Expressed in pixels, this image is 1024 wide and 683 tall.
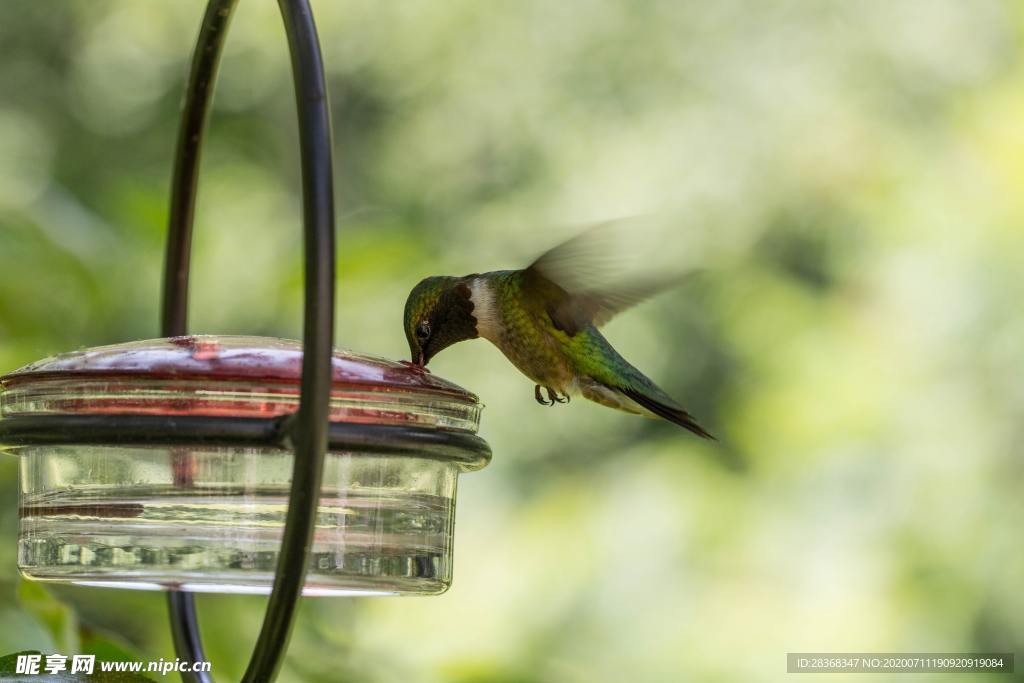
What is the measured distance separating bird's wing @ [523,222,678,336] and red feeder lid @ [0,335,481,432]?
627 mm

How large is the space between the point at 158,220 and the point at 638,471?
3.83 metres

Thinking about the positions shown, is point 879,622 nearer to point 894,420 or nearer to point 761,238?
point 894,420

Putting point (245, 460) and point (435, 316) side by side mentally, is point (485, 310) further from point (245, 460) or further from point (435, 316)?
point (245, 460)

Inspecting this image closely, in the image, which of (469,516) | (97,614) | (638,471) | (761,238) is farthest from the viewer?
(761,238)

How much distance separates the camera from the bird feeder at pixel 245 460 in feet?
3.79

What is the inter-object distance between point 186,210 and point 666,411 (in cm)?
95

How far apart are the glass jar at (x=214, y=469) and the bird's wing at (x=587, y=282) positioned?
0.66 metres

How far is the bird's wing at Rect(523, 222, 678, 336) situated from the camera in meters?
2.07

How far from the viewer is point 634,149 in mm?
6500

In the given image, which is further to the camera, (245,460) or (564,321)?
(564,321)

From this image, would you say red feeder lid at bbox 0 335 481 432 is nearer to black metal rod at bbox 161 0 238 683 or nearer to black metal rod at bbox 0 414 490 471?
black metal rod at bbox 0 414 490 471

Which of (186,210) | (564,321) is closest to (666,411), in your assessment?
(564,321)

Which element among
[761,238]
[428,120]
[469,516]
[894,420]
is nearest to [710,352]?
[761,238]

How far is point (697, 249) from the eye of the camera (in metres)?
5.82
